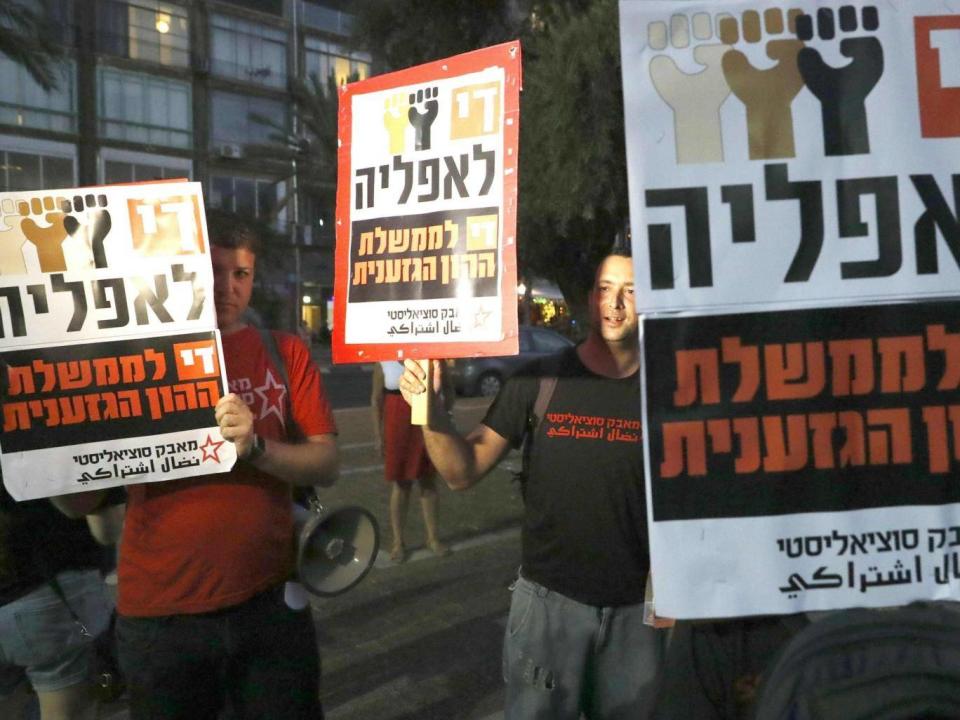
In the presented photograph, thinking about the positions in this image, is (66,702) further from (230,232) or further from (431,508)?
(431,508)

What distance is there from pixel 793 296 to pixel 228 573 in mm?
1523

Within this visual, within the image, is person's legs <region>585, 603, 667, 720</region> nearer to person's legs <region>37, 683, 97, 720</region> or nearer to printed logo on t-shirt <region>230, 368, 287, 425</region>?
printed logo on t-shirt <region>230, 368, 287, 425</region>

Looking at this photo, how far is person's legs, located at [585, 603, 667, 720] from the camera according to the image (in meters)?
2.51

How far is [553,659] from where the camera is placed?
2512 mm

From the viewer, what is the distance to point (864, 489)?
1776 millimetres

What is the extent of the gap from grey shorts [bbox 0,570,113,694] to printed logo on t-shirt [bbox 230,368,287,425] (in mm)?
803

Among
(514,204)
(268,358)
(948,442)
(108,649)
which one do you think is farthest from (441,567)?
(948,442)

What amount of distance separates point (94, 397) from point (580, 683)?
1.49 meters

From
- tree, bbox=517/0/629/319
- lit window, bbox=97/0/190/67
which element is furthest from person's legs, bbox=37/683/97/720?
lit window, bbox=97/0/190/67

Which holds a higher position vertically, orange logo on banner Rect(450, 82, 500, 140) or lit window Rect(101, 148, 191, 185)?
lit window Rect(101, 148, 191, 185)

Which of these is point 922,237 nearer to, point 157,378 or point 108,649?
A: point 157,378

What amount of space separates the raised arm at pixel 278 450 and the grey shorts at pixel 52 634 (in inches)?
32.3

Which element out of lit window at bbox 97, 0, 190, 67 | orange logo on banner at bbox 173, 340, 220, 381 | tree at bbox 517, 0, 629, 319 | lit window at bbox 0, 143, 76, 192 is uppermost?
lit window at bbox 97, 0, 190, 67

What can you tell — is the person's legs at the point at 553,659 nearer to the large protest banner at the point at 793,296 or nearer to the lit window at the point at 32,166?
the large protest banner at the point at 793,296
